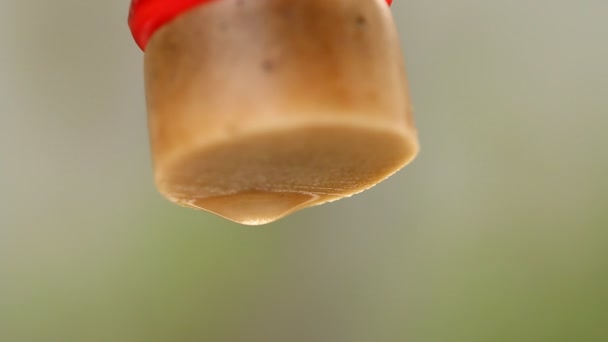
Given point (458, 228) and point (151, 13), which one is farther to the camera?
point (458, 228)

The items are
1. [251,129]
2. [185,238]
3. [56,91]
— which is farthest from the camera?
[185,238]

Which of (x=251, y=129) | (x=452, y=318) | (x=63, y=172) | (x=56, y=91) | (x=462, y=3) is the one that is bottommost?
(x=452, y=318)

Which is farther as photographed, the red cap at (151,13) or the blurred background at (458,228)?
the blurred background at (458,228)

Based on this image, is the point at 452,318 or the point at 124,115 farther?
Result: the point at 452,318

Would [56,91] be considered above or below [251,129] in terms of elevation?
above

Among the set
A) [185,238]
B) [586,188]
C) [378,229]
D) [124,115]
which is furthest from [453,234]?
[124,115]

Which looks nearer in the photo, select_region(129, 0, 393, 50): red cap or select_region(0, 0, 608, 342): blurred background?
select_region(129, 0, 393, 50): red cap

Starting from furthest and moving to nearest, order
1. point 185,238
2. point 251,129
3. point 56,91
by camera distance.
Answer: point 185,238 < point 56,91 < point 251,129

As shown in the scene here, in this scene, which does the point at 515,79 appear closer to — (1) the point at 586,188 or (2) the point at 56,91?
(1) the point at 586,188
